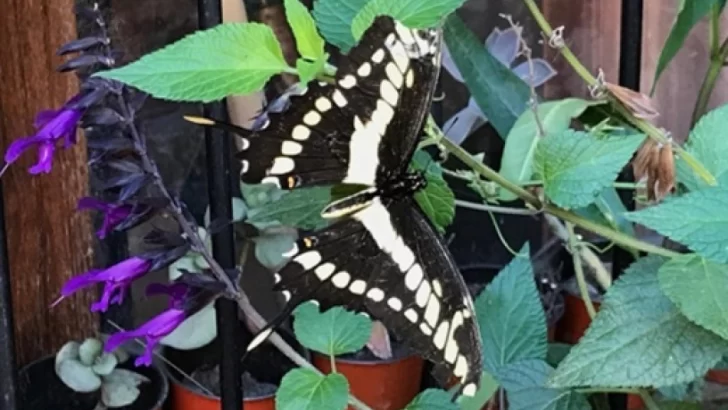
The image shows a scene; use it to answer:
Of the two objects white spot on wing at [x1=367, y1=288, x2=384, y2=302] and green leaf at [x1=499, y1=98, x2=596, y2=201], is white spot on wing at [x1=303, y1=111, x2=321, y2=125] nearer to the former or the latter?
white spot on wing at [x1=367, y1=288, x2=384, y2=302]

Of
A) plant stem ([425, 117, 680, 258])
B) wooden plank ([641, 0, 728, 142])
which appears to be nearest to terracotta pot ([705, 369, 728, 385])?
wooden plank ([641, 0, 728, 142])

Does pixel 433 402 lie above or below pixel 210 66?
below

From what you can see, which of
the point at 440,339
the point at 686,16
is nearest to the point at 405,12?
the point at 440,339

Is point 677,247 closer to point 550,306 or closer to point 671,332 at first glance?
point 671,332

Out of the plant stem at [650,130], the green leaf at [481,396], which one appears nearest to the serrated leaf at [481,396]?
the green leaf at [481,396]

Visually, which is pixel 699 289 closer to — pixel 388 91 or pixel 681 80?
pixel 388 91

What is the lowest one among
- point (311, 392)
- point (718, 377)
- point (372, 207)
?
point (718, 377)
